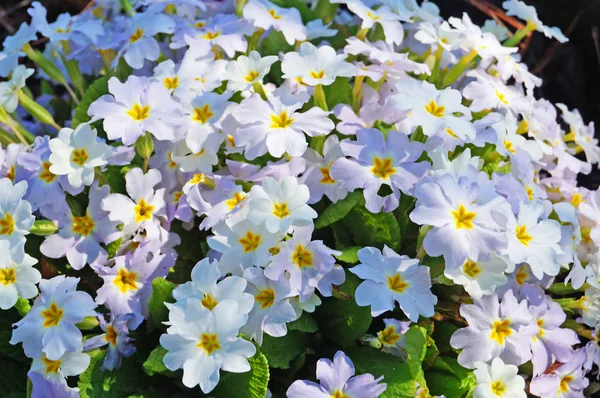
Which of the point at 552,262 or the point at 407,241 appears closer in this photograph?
the point at 552,262

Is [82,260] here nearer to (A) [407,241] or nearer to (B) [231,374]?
(B) [231,374]

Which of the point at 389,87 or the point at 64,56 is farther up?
the point at 389,87

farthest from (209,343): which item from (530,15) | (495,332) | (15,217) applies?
(530,15)

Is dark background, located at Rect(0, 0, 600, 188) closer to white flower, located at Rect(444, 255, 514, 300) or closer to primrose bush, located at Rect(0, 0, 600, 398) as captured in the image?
primrose bush, located at Rect(0, 0, 600, 398)

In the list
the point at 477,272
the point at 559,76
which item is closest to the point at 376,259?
the point at 477,272

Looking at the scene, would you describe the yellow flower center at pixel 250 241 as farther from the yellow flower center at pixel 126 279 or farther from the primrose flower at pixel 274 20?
the primrose flower at pixel 274 20

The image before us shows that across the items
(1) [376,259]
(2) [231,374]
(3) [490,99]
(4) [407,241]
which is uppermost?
(3) [490,99]

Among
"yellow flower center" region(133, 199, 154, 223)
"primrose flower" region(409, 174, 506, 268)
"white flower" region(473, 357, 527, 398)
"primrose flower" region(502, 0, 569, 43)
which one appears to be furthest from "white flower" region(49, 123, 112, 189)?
"primrose flower" region(502, 0, 569, 43)

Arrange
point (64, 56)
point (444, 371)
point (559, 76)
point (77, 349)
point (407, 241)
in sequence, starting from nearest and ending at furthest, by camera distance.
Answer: point (77, 349)
point (444, 371)
point (407, 241)
point (64, 56)
point (559, 76)
